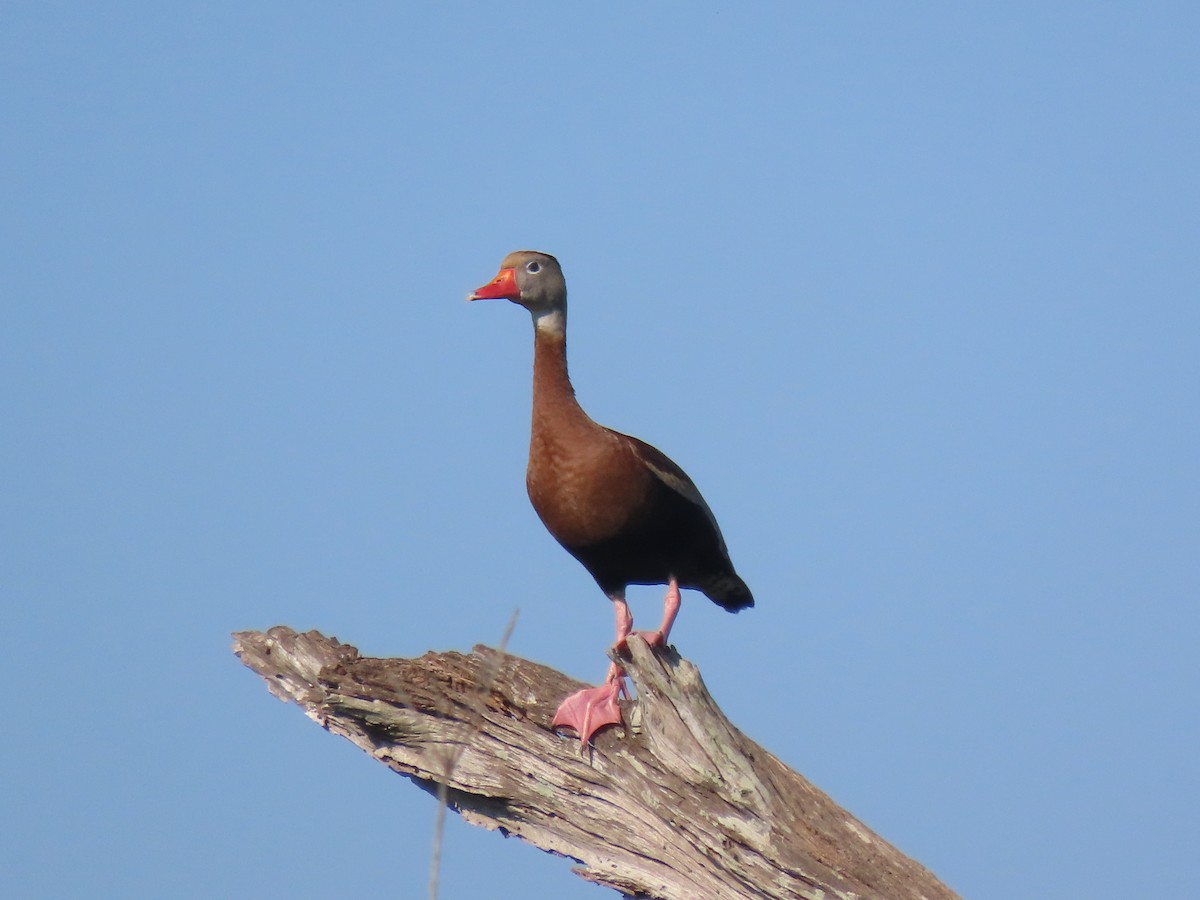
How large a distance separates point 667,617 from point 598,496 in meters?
0.65

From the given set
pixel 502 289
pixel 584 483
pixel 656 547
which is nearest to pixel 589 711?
pixel 656 547

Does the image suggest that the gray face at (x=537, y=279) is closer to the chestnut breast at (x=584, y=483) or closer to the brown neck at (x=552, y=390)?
the brown neck at (x=552, y=390)

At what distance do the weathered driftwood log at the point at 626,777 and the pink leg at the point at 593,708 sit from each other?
75 mm

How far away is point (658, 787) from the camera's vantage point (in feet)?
17.6

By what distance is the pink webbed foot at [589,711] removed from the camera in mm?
5508

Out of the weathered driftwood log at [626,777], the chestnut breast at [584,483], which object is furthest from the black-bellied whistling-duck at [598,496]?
the weathered driftwood log at [626,777]

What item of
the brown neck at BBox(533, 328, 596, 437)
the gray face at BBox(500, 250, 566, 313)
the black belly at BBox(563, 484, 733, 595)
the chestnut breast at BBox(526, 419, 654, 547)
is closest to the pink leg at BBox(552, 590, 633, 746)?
the black belly at BBox(563, 484, 733, 595)

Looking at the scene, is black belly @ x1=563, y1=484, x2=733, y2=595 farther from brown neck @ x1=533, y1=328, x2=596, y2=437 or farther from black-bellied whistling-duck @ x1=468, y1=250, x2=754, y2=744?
brown neck @ x1=533, y1=328, x2=596, y2=437

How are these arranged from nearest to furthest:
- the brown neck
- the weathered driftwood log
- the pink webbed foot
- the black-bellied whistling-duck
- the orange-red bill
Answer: the weathered driftwood log, the pink webbed foot, the black-bellied whistling-duck, the brown neck, the orange-red bill

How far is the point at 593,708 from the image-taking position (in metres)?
5.56

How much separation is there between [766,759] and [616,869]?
2.54 feet

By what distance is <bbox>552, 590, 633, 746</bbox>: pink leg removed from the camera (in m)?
5.52

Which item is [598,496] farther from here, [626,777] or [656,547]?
[626,777]

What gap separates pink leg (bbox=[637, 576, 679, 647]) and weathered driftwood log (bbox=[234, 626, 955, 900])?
11 centimetres
